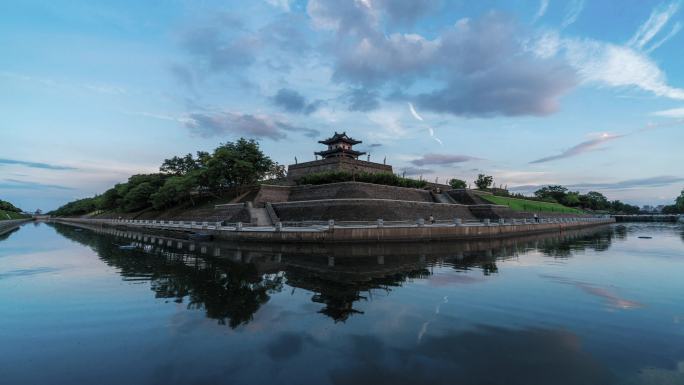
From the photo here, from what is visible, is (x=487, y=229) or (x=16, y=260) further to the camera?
(x=487, y=229)

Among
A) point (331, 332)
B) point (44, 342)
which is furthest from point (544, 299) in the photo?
point (44, 342)

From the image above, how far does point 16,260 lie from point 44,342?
16.4m

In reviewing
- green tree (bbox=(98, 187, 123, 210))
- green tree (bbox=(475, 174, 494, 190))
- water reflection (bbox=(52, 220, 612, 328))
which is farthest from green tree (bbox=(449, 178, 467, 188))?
green tree (bbox=(98, 187, 123, 210))

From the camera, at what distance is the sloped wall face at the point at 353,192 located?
39312 millimetres

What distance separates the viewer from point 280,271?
15.1 metres

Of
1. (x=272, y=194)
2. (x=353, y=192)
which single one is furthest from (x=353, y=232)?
(x=272, y=194)

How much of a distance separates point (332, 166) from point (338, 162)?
4.18 ft

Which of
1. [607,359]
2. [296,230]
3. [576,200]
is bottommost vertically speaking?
[607,359]

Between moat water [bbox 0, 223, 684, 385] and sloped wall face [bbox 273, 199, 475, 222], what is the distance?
18.9 metres

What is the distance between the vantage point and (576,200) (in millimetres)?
94375

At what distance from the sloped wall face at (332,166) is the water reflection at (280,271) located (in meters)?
31.7

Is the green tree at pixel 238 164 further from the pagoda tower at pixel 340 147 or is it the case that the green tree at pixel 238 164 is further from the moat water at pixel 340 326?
the moat water at pixel 340 326

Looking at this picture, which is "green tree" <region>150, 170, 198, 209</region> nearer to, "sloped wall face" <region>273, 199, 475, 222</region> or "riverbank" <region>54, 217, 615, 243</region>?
"riverbank" <region>54, 217, 615, 243</region>

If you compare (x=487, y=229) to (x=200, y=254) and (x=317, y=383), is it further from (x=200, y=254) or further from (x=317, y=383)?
(x=317, y=383)
